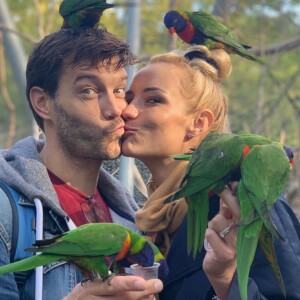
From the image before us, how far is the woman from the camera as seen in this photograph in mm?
2580

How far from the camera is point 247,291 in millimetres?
2465

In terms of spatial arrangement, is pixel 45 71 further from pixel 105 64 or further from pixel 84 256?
pixel 84 256

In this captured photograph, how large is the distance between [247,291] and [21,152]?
1117 mm

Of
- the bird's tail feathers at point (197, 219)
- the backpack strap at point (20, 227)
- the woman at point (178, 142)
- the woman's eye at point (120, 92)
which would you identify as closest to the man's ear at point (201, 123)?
the woman at point (178, 142)

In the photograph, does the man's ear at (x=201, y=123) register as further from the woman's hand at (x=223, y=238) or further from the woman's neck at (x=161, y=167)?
the woman's hand at (x=223, y=238)

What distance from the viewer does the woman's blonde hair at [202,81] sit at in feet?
10.8

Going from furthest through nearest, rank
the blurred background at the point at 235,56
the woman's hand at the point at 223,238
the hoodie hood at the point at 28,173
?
the blurred background at the point at 235,56 < the hoodie hood at the point at 28,173 < the woman's hand at the point at 223,238

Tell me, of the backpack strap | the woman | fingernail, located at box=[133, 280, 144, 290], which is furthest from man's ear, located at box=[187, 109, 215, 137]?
fingernail, located at box=[133, 280, 144, 290]

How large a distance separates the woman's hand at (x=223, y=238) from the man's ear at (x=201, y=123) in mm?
833

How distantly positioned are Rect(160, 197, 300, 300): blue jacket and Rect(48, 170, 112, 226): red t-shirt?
41 cm

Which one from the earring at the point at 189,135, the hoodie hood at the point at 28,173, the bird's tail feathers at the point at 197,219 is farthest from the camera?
the earring at the point at 189,135

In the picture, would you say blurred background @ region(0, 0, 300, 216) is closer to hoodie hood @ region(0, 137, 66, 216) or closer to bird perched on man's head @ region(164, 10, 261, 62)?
bird perched on man's head @ region(164, 10, 261, 62)

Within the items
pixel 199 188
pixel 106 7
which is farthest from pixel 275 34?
pixel 199 188

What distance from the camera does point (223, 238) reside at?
2.45m
